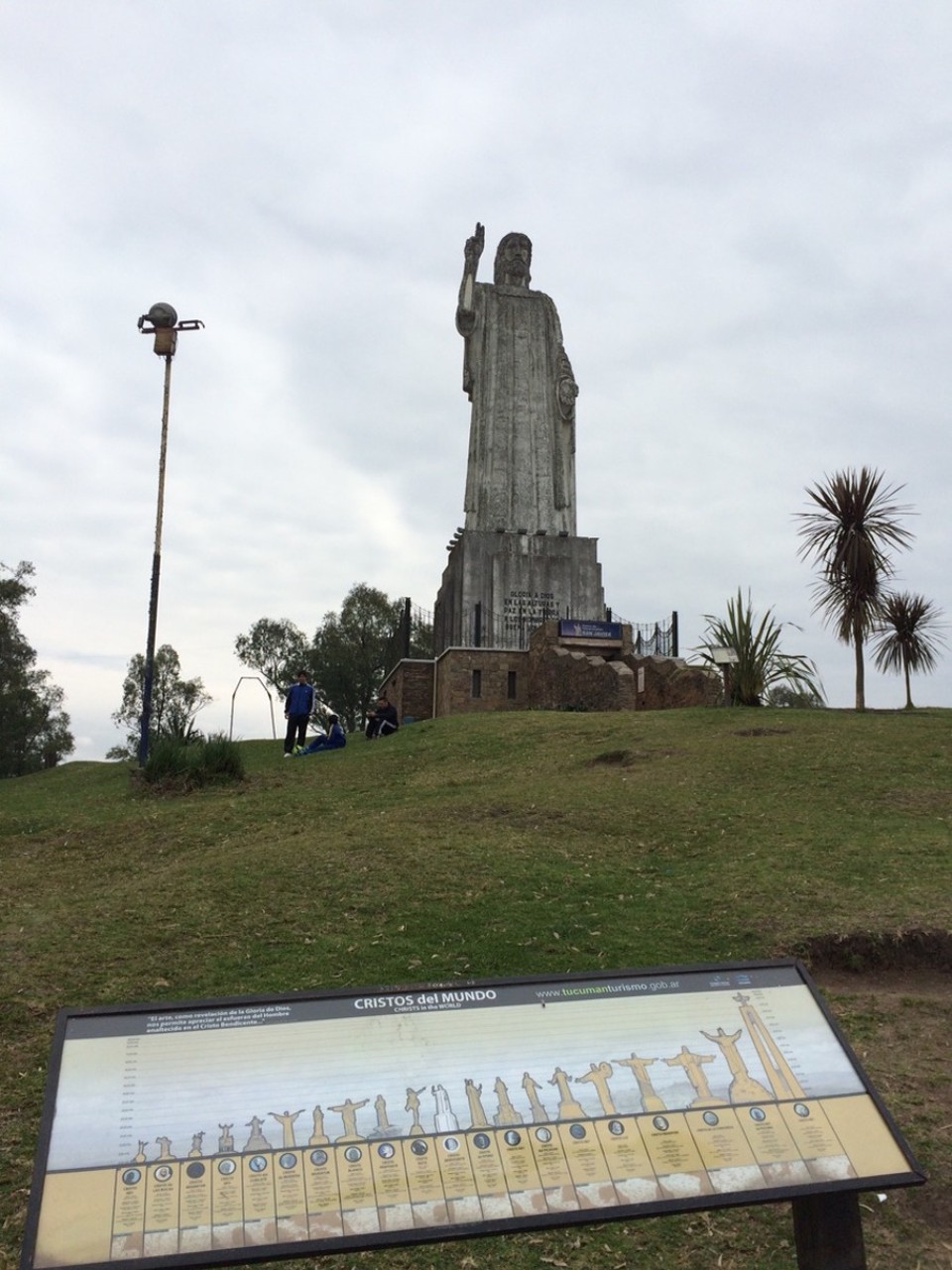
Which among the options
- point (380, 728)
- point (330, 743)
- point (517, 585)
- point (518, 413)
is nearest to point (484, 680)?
point (380, 728)

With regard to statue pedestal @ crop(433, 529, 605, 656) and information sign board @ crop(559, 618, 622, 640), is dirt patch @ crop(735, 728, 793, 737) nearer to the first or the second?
information sign board @ crop(559, 618, 622, 640)

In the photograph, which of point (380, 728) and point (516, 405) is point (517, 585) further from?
point (380, 728)

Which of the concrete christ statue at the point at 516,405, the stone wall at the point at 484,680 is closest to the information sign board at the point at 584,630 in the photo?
the stone wall at the point at 484,680

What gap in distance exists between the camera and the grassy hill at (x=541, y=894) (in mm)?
4836

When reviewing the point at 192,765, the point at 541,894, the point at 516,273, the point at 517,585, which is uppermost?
the point at 516,273

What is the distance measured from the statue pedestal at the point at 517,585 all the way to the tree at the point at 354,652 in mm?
16897

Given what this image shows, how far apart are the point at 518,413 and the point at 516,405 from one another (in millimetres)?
238

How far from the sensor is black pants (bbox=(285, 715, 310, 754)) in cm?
1884

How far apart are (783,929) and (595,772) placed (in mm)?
5654

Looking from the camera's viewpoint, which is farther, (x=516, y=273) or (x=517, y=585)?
(x=516, y=273)

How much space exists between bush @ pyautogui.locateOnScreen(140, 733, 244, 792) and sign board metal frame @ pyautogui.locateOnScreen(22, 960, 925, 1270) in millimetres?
10315

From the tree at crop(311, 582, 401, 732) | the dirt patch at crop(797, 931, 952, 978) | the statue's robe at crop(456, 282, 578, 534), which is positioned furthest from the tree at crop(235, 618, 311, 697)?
the dirt patch at crop(797, 931, 952, 978)

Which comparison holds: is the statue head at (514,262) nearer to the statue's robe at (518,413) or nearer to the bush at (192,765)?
the statue's robe at (518,413)

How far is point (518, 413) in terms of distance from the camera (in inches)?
1073
